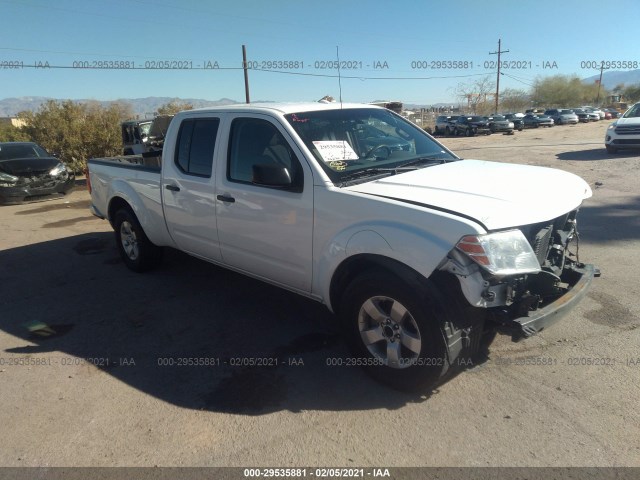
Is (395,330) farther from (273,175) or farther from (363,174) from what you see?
(273,175)

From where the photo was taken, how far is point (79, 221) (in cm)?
920

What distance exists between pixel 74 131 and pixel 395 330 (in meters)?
17.3

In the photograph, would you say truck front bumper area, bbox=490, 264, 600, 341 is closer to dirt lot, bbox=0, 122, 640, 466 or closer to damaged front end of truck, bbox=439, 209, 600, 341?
damaged front end of truck, bbox=439, 209, 600, 341

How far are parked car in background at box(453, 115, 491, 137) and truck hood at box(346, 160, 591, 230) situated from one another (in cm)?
3589

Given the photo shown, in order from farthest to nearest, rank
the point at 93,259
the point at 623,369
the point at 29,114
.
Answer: the point at 29,114
the point at 93,259
the point at 623,369

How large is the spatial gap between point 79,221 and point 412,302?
8408 millimetres

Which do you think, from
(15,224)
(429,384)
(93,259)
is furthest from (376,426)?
(15,224)

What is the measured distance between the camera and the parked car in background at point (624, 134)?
14094 millimetres

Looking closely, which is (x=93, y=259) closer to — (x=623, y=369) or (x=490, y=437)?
(x=490, y=437)

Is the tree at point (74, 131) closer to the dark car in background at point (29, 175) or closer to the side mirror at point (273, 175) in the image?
the dark car in background at point (29, 175)

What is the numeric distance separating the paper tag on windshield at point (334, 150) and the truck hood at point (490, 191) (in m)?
0.39

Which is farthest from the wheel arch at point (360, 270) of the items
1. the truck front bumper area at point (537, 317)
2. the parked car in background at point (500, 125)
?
the parked car in background at point (500, 125)

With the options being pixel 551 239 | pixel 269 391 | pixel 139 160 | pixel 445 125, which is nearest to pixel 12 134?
pixel 139 160

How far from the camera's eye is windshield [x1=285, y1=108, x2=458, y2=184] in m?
3.54
